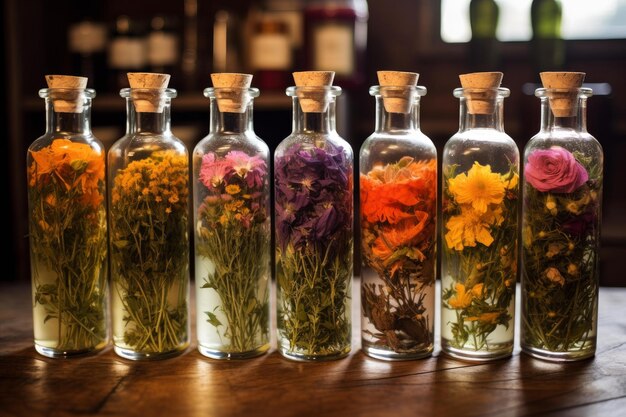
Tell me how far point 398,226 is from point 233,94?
11.3 inches

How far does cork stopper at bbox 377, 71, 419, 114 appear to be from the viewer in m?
1.02

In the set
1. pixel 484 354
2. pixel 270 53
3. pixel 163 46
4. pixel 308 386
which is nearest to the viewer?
pixel 308 386

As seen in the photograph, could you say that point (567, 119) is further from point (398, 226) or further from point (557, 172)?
point (398, 226)

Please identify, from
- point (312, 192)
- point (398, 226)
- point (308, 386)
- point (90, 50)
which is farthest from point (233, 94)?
point (90, 50)

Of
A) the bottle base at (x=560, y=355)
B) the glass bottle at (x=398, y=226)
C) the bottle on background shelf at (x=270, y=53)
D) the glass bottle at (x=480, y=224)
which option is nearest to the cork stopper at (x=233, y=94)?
the glass bottle at (x=398, y=226)

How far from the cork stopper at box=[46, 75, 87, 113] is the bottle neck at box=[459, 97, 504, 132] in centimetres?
53

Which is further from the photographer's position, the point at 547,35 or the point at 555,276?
the point at 547,35

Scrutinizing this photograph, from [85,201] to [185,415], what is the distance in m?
0.36

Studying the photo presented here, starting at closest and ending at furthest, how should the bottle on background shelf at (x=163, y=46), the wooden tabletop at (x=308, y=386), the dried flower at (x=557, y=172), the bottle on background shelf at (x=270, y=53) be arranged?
the wooden tabletop at (x=308, y=386)
the dried flower at (x=557, y=172)
the bottle on background shelf at (x=270, y=53)
the bottle on background shelf at (x=163, y=46)

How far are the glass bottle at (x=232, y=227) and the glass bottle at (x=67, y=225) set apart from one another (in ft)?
0.47

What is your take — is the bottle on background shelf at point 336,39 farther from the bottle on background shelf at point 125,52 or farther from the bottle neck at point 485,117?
the bottle neck at point 485,117

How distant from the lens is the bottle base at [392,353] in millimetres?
1045

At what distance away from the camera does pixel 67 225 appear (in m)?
1.05

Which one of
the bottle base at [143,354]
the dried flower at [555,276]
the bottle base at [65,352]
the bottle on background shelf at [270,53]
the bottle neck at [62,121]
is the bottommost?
the bottle base at [65,352]
